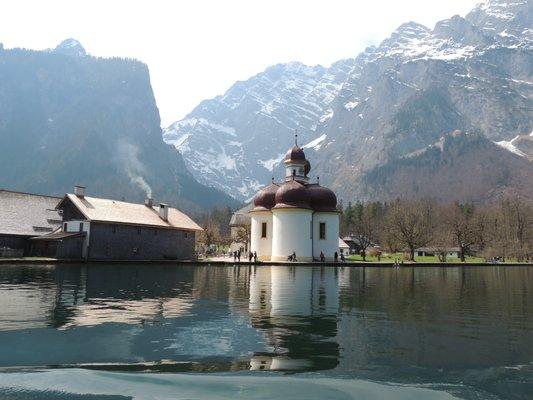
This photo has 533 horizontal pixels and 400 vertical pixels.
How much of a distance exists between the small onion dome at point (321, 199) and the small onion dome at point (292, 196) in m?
0.90

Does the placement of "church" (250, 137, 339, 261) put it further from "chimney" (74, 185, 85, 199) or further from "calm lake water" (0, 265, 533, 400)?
"calm lake water" (0, 265, 533, 400)

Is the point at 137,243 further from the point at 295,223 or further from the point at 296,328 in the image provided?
the point at 296,328

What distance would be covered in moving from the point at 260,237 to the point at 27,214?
105 feet

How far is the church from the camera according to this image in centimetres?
6969

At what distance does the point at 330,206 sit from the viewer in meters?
73.0

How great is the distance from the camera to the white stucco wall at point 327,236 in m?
71.7

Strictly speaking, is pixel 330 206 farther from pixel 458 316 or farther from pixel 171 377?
pixel 171 377

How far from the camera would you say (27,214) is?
65312 mm

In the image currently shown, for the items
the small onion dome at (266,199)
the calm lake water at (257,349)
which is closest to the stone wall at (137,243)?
the small onion dome at (266,199)

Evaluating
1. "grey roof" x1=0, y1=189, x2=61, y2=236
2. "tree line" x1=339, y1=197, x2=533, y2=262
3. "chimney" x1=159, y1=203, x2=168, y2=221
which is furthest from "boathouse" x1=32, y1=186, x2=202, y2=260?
"tree line" x1=339, y1=197, x2=533, y2=262

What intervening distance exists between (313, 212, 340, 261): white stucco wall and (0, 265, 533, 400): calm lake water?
50.2 m

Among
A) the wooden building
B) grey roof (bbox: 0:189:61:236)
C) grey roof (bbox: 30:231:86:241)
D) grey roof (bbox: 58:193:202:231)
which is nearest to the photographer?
grey roof (bbox: 30:231:86:241)

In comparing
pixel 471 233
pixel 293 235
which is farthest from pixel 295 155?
pixel 471 233

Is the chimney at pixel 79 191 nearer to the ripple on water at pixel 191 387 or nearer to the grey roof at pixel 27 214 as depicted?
the grey roof at pixel 27 214
